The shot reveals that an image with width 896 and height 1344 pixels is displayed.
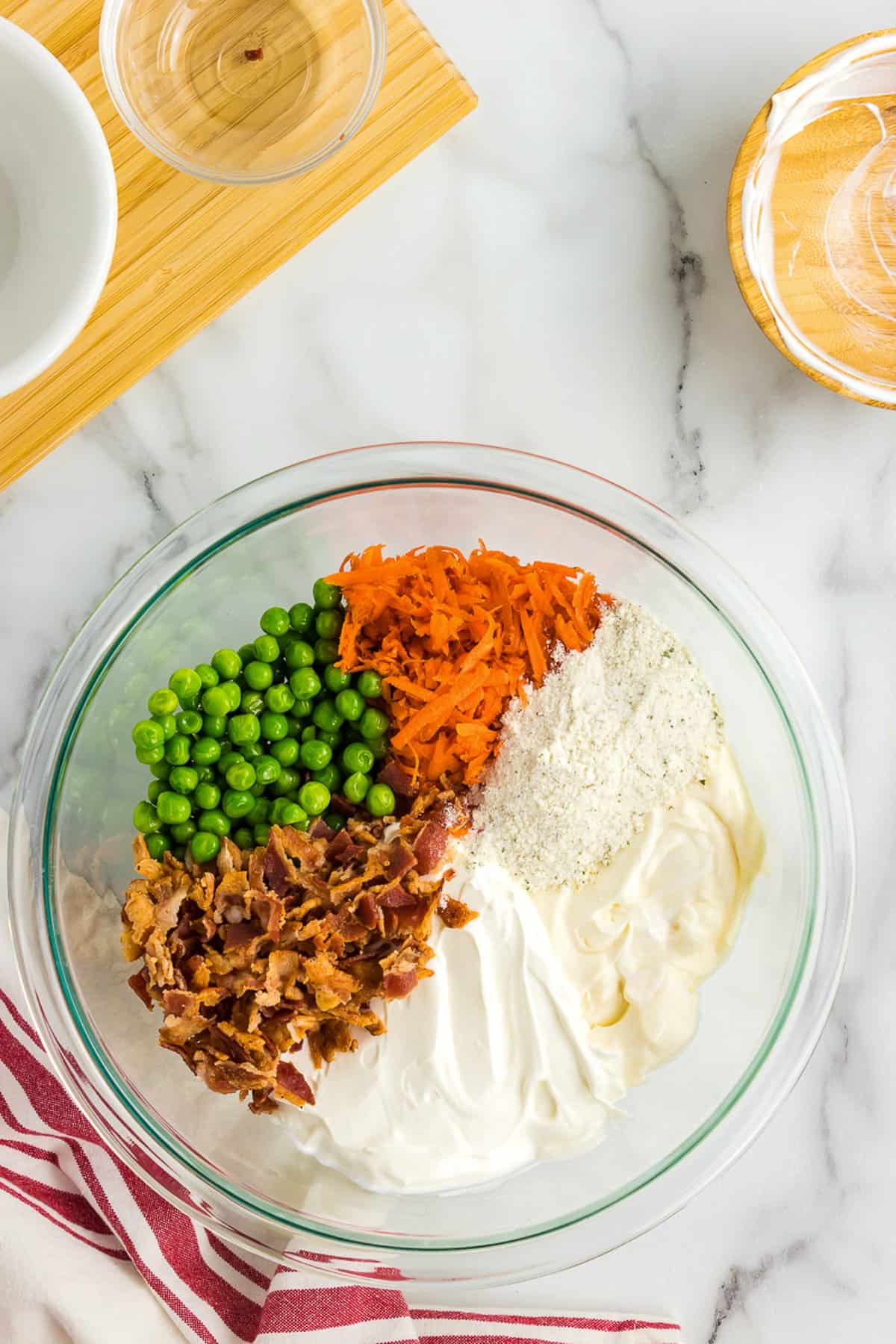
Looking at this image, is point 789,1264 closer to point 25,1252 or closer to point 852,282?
point 25,1252

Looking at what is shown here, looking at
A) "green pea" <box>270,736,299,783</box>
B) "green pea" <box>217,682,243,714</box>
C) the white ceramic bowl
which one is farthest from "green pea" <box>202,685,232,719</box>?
the white ceramic bowl

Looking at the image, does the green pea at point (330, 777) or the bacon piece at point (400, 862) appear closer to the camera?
the bacon piece at point (400, 862)

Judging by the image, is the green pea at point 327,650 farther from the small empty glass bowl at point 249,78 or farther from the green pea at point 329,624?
the small empty glass bowl at point 249,78

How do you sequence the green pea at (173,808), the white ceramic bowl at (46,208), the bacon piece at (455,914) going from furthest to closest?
1. the green pea at (173,808)
2. the bacon piece at (455,914)
3. the white ceramic bowl at (46,208)

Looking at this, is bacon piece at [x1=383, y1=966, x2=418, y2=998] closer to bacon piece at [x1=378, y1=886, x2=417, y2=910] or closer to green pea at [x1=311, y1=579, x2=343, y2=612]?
bacon piece at [x1=378, y1=886, x2=417, y2=910]

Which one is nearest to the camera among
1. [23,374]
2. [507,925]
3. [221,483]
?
[23,374]

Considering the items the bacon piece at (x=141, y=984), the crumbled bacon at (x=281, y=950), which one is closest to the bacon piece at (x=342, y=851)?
the crumbled bacon at (x=281, y=950)

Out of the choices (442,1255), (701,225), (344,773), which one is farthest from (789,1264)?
(701,225)
